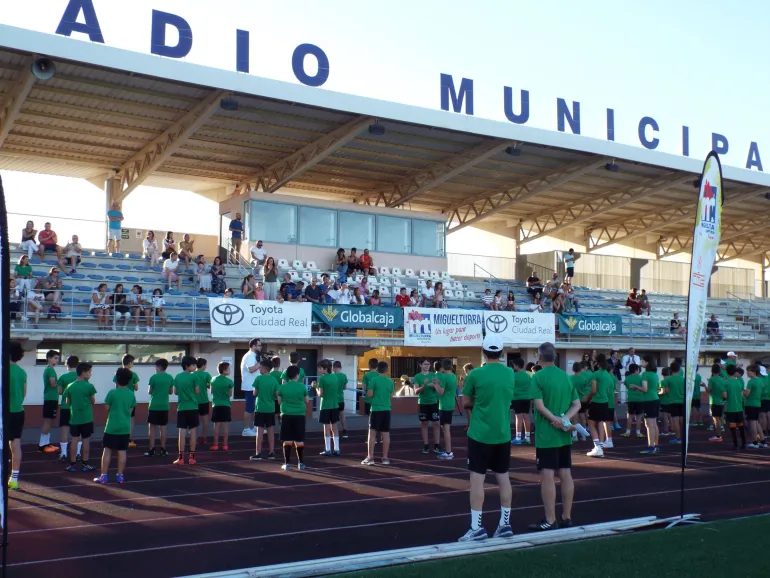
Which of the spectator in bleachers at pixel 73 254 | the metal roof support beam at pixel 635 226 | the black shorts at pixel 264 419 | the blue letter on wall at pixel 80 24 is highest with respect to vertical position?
the blue letter on wall at pixel 80 24

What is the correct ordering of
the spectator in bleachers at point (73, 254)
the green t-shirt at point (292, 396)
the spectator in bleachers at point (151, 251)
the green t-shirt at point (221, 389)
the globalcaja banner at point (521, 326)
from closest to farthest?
the green t-shirt at point (292, 396), the green t-shirt at point (221, 389), the spectator in bleachers at point (73, 254), the spectator in bleachers at point (151, 251), the globalcaja banner at point (521, 326)

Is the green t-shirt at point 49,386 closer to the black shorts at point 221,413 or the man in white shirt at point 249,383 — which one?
the black shorts at point 221,413

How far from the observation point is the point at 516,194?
32750 millimetres

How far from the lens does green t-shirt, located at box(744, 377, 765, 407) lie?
16.2m

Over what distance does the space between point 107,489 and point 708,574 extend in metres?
7.97

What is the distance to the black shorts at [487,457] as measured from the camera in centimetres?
770

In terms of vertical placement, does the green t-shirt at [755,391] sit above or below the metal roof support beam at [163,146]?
below

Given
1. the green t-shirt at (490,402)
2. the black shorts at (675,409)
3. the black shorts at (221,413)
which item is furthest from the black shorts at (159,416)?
the black shorts at (675,409)

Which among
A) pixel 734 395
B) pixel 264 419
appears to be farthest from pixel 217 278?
pixel 734 395

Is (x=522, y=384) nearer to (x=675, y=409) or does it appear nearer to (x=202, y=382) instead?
(x=675, y=409)

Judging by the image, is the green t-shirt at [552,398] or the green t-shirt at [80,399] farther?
the green t-shirt at [80,399]

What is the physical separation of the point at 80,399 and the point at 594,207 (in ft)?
92.6

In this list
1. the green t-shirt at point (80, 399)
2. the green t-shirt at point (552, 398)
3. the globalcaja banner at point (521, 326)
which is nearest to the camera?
the green t-shirt at point (552, 398)

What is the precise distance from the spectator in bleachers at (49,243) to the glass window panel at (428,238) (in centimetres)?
1360
